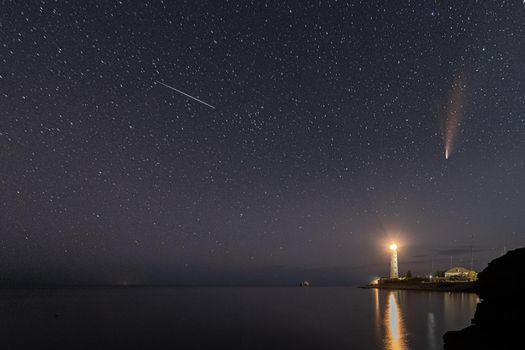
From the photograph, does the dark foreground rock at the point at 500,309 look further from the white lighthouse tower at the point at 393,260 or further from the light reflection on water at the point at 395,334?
the white lighthouse tower at the point at 393,260

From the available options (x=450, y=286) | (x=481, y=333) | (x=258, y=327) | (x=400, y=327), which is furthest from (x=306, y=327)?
(x=450, y=286)

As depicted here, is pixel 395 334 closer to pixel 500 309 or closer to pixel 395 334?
pixel 395 334

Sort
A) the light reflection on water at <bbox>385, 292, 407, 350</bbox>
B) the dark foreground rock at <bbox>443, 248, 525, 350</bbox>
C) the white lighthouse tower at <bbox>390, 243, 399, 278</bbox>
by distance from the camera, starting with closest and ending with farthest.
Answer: the dark foreground rock at <bbox>443, 248, 525, 350</bbox>
the light reflection on water at <bbox>385, 292, 407, 350</bbox>
the white lighthouse tower at <bbox>390, 243, 399, 278</bbox>

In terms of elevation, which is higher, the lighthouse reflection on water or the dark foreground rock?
the dark foreground rock

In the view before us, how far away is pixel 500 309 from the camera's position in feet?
73.7

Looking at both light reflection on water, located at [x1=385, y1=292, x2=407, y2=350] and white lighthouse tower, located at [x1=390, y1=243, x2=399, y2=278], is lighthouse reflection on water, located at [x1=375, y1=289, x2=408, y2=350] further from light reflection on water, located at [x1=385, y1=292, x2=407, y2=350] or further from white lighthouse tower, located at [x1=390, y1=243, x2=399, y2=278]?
white lighthouse tower, located at [x1=390, y1=243, x2=399, y2=278]

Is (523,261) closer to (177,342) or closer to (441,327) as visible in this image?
(441,327)

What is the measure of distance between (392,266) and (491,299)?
186910mm

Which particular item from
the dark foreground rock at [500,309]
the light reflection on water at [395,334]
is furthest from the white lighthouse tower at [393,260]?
the dark foreground rock at [500,309]

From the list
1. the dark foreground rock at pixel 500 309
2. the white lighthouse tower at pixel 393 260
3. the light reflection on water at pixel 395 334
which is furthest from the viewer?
the white lighthouse tower at pixel 393 260

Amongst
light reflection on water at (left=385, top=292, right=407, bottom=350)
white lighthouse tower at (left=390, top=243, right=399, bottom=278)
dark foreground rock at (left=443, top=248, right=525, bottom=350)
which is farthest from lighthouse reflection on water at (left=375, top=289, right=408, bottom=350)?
white lighthouse tower at (left=390, top=243, right=399, bottom=278)

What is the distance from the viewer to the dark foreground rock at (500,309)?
20531mm

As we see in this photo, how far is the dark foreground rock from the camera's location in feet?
67.4

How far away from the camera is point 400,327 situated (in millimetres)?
47500
